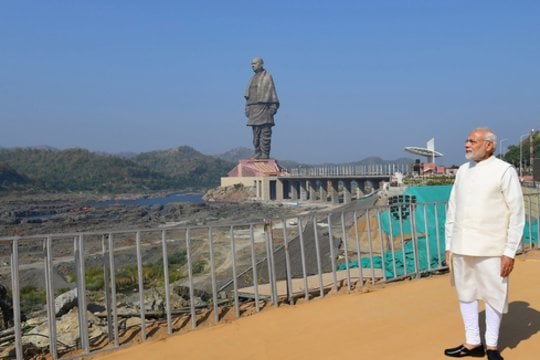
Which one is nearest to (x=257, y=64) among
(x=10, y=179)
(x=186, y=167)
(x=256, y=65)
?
(x=256, y=65)

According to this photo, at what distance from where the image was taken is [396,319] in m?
4.50

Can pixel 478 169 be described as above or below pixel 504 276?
above

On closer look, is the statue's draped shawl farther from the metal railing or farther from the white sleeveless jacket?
the white sleeveless jacket

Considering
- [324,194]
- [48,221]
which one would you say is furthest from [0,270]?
[324,194]

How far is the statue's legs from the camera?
54.7 meters

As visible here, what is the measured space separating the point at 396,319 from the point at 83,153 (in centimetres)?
10940

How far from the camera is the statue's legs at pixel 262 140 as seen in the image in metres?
54.7

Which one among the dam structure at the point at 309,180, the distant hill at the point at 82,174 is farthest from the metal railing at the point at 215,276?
the distant hill at the point at 82,174

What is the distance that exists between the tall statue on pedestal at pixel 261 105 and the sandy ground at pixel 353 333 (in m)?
49.3

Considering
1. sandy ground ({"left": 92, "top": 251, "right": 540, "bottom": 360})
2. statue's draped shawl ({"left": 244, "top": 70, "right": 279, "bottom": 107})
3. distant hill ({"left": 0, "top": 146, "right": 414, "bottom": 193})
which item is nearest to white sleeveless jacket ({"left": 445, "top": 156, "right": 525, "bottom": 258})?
sandy ground ({"left": 92, "top": 251, "right": 540, "bottom": 360})

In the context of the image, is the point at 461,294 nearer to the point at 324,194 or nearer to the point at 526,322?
the point at 526,322

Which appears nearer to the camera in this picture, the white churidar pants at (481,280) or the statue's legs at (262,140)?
the white churidar pants at (481,280)

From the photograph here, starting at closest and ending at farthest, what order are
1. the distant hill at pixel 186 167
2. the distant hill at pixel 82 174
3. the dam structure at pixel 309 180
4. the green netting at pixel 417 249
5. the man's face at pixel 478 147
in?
the man's face at pixel 478 147, the green netting at pixel 417 249, the dam structure at pixel 309 180, the distant hill at pixel 82 174, the distant hill at pixel 186 167

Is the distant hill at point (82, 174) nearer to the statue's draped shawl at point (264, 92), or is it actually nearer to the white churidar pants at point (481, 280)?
the statue's draped shawl at point (264, 92)
